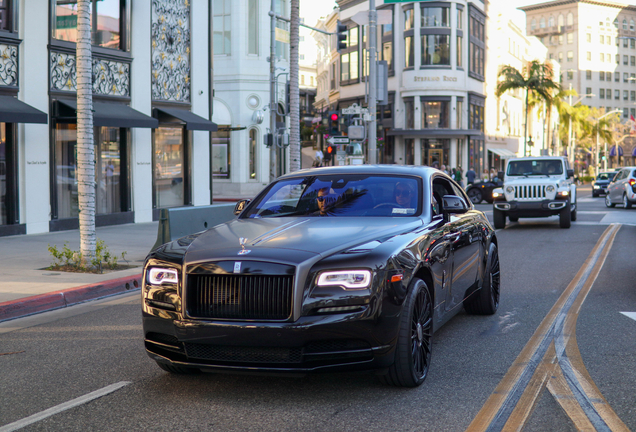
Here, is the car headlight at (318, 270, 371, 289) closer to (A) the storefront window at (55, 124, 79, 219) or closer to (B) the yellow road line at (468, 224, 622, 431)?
(B) the yellow road line at (468, 224, 622, 431)

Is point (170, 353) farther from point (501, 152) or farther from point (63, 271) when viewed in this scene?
point (501, 152)

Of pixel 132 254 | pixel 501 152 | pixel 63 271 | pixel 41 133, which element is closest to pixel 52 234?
pixel 41 133

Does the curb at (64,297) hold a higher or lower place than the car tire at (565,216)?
lower

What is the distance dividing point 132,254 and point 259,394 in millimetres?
9104

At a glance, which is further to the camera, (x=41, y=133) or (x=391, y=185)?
(x=41, y=133)

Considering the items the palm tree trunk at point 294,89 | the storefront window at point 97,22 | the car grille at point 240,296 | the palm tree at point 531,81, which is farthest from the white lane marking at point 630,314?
the palm tree at point 531,81

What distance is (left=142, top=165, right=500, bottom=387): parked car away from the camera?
4488 mm

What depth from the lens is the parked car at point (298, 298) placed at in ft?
14.7

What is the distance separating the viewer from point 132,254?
1355 cm

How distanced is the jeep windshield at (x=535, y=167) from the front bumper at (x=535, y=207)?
147 cm

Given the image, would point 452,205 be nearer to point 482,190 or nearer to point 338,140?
point 338,140

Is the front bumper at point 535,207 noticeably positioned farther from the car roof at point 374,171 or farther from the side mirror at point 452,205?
the side mirror at point 452,205

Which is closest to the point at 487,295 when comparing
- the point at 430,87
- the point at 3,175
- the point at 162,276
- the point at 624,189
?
the point at 162,276

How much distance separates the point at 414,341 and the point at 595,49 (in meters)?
152
